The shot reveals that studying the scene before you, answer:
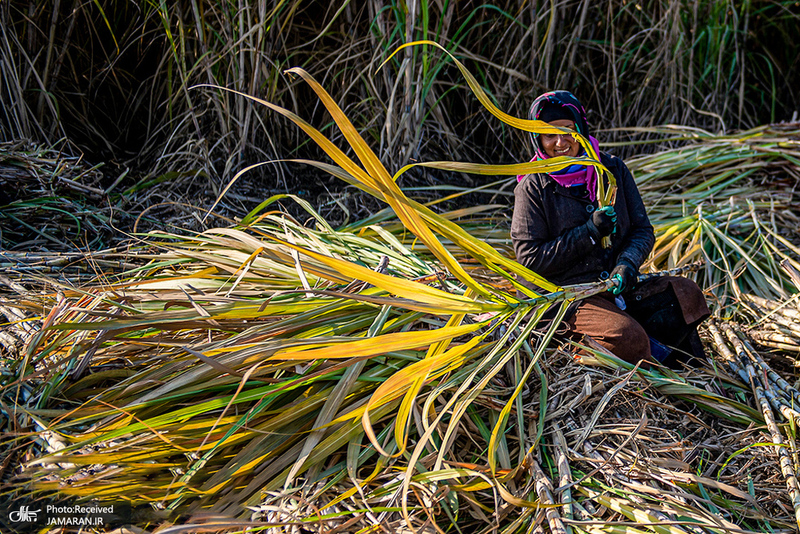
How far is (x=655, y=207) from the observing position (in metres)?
2.86

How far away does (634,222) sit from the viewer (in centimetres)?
198

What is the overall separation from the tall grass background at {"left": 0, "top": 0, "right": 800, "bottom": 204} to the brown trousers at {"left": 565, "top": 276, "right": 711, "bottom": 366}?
4.65ft

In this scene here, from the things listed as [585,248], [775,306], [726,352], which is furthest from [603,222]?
[775,306]

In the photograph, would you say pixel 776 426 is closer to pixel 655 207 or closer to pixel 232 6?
pixel 655 207

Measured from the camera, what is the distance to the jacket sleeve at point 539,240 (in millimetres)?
1797

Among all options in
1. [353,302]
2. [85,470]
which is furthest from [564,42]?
[85,470]

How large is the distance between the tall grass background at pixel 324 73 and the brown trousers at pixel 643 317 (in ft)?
4.65

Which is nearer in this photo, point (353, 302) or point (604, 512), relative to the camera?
point (604, 512)

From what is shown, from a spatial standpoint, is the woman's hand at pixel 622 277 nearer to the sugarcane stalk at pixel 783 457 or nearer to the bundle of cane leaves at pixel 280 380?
the bundle of cane leaves at pixel 280 380

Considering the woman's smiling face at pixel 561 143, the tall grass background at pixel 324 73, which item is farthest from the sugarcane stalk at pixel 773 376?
the tall grass background at pixel 324 73

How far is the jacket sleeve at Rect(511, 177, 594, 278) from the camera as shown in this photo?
1797mm

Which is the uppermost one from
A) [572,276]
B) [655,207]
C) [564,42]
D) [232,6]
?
[232,6]

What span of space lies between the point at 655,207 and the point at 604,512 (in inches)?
77.6

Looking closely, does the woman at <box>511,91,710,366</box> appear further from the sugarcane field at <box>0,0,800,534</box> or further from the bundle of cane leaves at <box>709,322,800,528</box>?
the bundle of cane leaves at <box>709,322,800,528</box>
